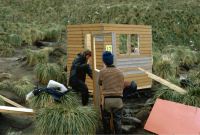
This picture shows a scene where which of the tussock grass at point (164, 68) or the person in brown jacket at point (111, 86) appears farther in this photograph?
the tussock grass at point (164, 68)

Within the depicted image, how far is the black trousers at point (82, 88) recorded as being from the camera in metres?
9.37

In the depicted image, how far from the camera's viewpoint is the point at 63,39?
2012cm

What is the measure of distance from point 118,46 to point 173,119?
4.02 meters

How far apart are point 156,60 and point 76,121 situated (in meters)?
7.46

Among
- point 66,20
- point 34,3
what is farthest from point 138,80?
point 34,3

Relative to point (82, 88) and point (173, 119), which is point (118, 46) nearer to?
point (82, 88)

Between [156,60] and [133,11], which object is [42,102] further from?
[133,11]

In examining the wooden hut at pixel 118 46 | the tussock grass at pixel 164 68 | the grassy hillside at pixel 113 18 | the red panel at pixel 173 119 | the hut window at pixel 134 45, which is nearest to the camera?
the red panel at pixel 173 119

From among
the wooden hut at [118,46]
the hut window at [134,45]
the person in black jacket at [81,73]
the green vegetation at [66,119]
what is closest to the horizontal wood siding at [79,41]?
the wooden hut at [118,46]

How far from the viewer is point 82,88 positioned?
938cm

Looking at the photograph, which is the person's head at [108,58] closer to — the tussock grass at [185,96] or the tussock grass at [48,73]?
the tussock grass at [185,96]

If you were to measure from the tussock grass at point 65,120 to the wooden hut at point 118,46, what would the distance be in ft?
11.0

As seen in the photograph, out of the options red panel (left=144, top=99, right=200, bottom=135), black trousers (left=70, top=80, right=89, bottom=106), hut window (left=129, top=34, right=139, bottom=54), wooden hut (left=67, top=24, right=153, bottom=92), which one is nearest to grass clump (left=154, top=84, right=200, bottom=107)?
red panel (left=144, top=99, right=200, bottom=135)

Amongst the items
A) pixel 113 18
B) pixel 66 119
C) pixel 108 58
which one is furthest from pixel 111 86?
pixel 113 18
